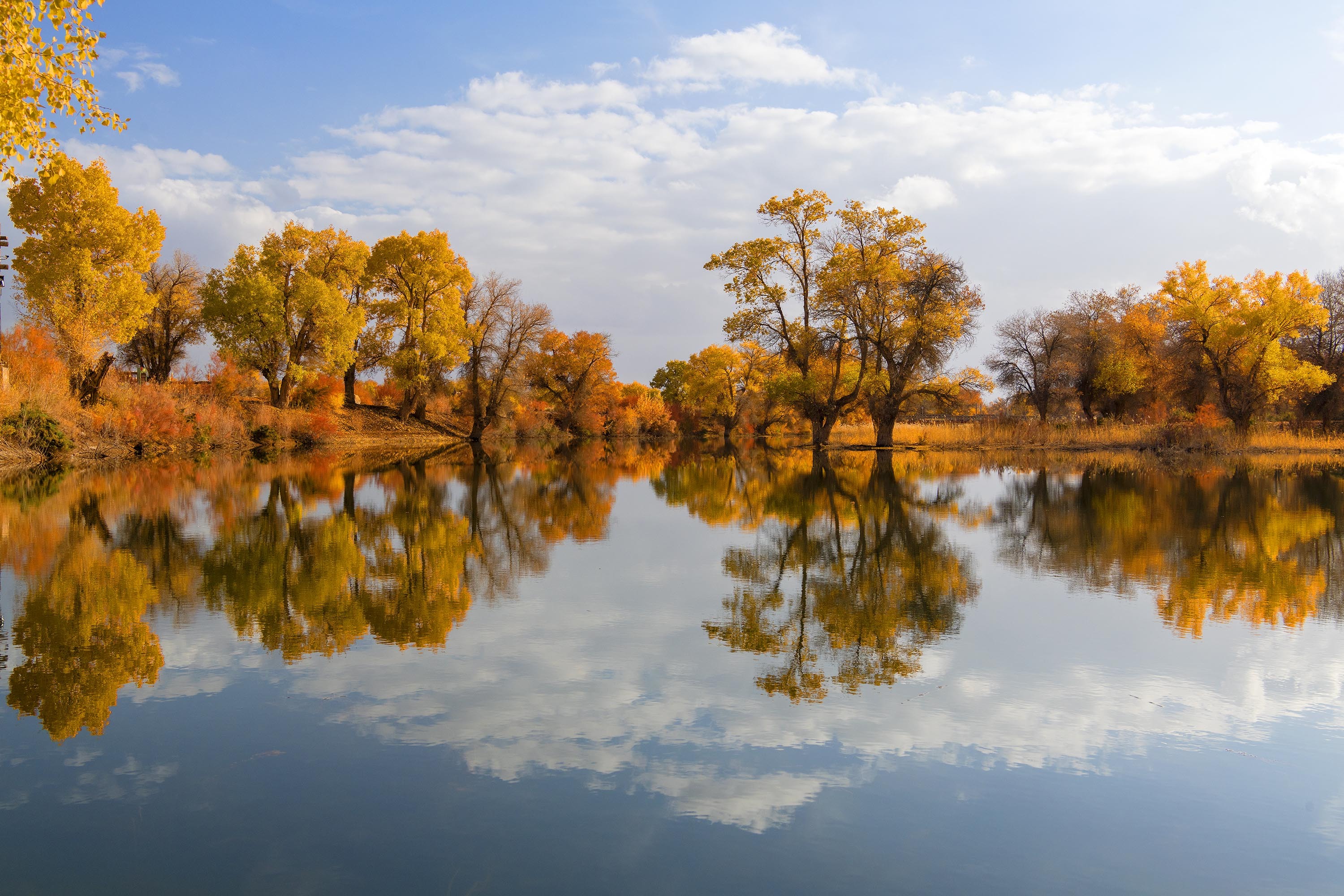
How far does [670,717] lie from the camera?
4738mm

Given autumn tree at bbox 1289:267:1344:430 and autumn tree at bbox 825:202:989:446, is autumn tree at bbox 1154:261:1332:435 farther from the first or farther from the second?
autumn tree at bbox 825:202:989:446

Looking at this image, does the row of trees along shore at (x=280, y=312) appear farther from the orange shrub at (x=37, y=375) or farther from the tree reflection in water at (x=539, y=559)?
the tree reflection in water at (x=539, y=559)

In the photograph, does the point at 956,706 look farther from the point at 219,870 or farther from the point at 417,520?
the point at 417,520

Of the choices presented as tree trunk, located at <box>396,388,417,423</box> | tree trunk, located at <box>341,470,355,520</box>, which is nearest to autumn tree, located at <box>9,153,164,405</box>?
tree trunk, located at <box>341,470,355,520</box>

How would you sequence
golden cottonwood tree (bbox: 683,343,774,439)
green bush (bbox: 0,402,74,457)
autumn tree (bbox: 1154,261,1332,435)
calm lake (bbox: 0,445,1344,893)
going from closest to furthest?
calm lake (bbox: 0,445,1344,893), green bush (bbox: 0,402,74,457), autumn tree (bbox: 1154,261,1332,435), golden cottonwood tree (bbox: 683,343,774,439)

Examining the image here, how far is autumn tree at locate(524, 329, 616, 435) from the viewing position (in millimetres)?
67312

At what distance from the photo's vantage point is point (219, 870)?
317cm

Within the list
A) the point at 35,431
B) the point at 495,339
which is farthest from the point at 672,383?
the point at 35,431

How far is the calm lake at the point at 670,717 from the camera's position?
129 inches

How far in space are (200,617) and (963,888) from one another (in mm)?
6494

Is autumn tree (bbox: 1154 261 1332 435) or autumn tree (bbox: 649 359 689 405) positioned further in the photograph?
autumn tree (bbox: 649 359 689 405)

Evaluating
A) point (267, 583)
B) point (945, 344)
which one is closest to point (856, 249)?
point (945, 344)

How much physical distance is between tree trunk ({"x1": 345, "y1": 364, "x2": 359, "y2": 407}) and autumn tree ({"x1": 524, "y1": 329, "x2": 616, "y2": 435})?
1634 centimetres

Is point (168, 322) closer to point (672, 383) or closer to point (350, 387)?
point (350, 387)
